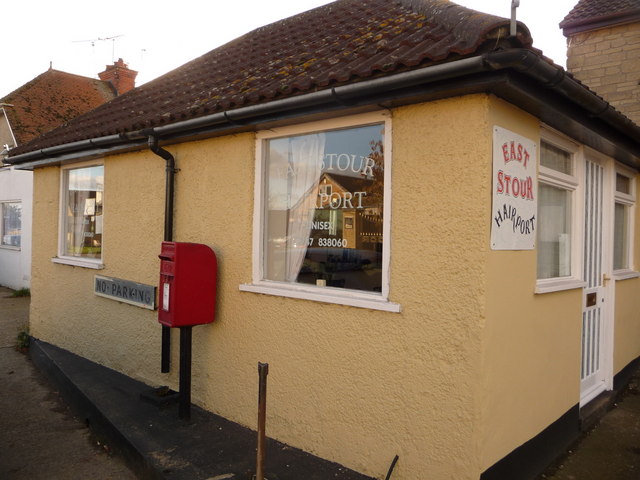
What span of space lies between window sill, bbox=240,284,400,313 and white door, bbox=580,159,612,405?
2432 mm

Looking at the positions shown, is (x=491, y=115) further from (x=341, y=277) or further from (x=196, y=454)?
(x=196, y=454)

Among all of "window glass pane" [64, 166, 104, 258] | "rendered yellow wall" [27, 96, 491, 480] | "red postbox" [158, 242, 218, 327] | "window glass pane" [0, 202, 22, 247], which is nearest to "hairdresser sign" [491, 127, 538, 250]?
"rendered yellow wall" [27, 96, 491, 480]

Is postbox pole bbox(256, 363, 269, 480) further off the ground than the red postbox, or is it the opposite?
the red postbox

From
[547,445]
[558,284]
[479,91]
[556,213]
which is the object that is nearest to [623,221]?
[556,213]

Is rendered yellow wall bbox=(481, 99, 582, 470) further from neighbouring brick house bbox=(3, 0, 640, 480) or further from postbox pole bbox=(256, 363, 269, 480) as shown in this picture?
postbox pole bbox=(256, 363, 269, 480)

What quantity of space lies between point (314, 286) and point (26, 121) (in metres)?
14.8

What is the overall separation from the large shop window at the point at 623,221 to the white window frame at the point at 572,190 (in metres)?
1.54

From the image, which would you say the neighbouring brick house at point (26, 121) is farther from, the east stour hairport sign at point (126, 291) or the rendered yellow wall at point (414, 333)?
the rendered yellow wall at point (414, 333)

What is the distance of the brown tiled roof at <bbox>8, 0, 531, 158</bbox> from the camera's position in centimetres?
320

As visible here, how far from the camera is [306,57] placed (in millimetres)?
4742

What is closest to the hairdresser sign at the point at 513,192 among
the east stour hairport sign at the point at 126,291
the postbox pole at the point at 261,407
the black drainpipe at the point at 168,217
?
the postbox pole at the point at 261,407

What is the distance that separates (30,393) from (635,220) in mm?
8061

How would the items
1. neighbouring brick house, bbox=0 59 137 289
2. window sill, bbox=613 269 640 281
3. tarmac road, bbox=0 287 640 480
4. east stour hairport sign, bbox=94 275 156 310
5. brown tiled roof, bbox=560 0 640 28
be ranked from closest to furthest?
tarmac road, bbox=0 287 640 480
east stour hairport sign, bbox=94 275 156 310
window sill, bbox=613 269 640 281
brown tiled roof, bbox=560 0 640 28
neighbouring brick house, bbox=0 59 137 289

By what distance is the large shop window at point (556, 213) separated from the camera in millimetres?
4129
